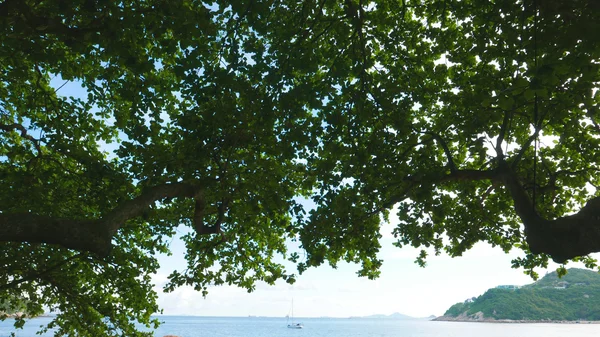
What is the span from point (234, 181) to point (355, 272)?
6.08 metres

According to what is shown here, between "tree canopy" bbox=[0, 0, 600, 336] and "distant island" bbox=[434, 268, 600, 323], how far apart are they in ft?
550

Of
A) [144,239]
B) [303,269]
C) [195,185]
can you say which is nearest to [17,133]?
[144,239]

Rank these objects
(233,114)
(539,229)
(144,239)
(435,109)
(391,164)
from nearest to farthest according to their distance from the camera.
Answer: (539,229), (233,114), (391,164), (435,109), (144,239)

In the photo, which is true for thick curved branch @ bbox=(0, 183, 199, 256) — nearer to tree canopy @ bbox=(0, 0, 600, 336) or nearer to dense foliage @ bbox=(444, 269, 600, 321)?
tree canopy @ bbox=(0, 0, 600, 336)

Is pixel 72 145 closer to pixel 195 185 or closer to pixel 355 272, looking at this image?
pixel 195 185

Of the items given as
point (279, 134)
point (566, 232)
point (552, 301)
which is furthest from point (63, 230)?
point (552, 301)

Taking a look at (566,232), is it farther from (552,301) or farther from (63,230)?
(552,301)

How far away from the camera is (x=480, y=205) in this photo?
993 cm

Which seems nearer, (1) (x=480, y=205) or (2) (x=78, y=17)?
(2) (x=78, y=17)

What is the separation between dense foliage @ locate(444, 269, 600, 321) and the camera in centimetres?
14250

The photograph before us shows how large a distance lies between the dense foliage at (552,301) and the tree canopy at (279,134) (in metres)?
168

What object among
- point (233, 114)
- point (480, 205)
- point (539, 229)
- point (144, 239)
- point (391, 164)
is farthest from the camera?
point (144, 239)

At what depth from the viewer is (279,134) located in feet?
26.5

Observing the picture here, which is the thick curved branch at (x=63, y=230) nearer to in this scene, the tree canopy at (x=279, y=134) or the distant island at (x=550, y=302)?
the tree canopy at (x=279, y=134)
